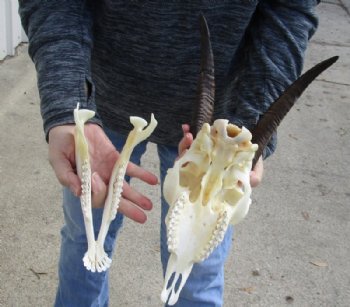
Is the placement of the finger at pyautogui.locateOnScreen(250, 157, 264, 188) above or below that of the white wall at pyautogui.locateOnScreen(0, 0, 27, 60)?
above

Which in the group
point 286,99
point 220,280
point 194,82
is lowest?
point 220,280

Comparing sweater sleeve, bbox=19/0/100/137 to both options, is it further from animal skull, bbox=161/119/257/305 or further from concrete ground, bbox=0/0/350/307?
concrete ground, bbox=0/0/350/307

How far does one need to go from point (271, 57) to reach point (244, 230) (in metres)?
1.82

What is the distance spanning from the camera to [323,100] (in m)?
5.87

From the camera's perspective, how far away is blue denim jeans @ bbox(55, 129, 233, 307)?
7.04 feet

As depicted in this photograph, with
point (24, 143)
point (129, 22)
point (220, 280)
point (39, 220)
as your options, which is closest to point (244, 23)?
point (129, 22)

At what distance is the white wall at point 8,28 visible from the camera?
211 inches

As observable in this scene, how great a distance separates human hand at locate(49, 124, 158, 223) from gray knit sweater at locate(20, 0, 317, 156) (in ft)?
0.29

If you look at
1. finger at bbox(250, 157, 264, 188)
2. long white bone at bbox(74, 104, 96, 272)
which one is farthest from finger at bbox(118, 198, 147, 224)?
finger at bbox(250, 157, 264, 188)

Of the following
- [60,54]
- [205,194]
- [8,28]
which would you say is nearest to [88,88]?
[60,54]

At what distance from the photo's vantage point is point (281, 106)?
159 centimetres

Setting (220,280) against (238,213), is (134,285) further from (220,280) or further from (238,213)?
(238,213)

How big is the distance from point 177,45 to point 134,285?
5.03 feet

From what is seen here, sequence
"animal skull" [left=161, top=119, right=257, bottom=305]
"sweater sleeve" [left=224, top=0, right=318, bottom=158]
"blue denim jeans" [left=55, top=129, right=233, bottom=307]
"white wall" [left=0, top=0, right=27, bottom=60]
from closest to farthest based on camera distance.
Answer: "animal skull" [left=161, top=119, right=257, bottom=305]
"sweater sleeve" [left=224, top=0, right=318, bottom=158]
"blue denim jeans" [left=55, top=129, right=233, bottom=307]
"white wall" [left=0, top=0, right=27, bottom=60]
